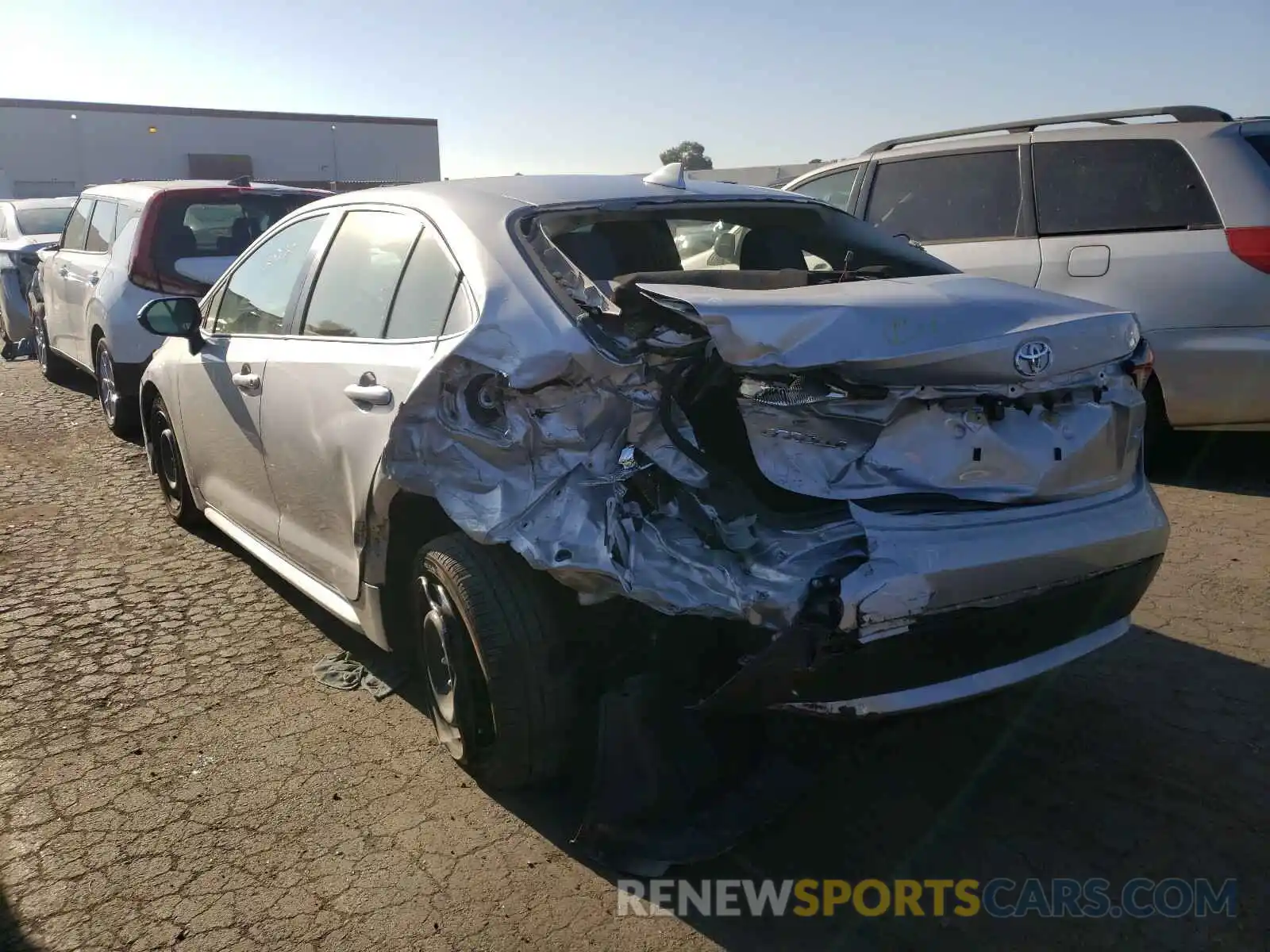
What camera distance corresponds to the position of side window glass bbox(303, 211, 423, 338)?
11.1 ft

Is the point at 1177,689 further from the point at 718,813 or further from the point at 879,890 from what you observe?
the point at 718,813

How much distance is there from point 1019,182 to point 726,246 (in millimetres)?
3200

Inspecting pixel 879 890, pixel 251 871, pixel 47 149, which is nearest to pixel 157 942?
pixel 251 871

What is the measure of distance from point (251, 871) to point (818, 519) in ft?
5.79

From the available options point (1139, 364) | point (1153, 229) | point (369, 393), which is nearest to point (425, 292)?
point (369, 393)

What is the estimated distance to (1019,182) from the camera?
6328 millimetres

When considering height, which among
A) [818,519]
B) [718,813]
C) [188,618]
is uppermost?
[818,519]

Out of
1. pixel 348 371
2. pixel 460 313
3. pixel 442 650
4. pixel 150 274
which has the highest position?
pixel 460 313

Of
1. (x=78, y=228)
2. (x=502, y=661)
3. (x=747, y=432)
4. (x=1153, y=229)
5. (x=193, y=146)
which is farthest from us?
(x=193, y=146)

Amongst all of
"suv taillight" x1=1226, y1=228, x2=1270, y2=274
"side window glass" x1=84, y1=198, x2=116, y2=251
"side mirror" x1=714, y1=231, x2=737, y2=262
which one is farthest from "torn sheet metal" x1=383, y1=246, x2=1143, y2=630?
"side window glass" x1=84, y1=198, x2=116, y2=251

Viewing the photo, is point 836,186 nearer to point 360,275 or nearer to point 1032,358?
point 360,275

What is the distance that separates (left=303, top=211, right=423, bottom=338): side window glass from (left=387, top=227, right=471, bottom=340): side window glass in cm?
7

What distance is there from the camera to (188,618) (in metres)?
4.39

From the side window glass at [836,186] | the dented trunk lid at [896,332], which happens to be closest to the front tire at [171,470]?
the dented trunk lid at [896,332]
